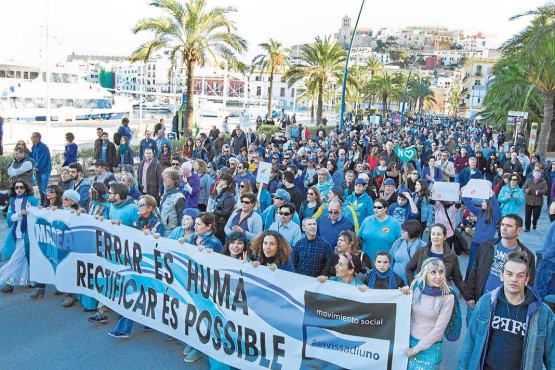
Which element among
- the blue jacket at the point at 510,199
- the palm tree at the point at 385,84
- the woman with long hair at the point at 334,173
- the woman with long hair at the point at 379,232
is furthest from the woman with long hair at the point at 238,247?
the palm tree at the point at 385,84

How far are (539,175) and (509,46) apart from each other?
13.3 meters

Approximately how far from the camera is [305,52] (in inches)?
1449

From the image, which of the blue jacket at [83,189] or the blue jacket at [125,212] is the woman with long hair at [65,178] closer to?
the blue jacket at [83,189]

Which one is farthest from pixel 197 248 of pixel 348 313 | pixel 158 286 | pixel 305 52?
pixel 305 52

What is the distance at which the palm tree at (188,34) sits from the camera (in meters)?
22.4

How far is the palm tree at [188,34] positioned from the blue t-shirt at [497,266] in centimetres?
1788

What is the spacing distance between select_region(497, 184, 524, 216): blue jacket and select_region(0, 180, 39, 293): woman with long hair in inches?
289

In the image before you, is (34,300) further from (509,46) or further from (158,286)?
(509,46)

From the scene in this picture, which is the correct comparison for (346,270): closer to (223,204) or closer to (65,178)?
(223,204)

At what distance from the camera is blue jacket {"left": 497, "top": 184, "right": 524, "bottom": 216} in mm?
9492

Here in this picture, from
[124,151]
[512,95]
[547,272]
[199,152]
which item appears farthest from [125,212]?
[512,95]

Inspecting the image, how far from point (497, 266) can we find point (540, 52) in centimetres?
1578

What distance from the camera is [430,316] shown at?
176 inches

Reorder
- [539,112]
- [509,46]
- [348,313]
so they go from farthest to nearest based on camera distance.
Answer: [539,112] < [509,46] < [348,313]
